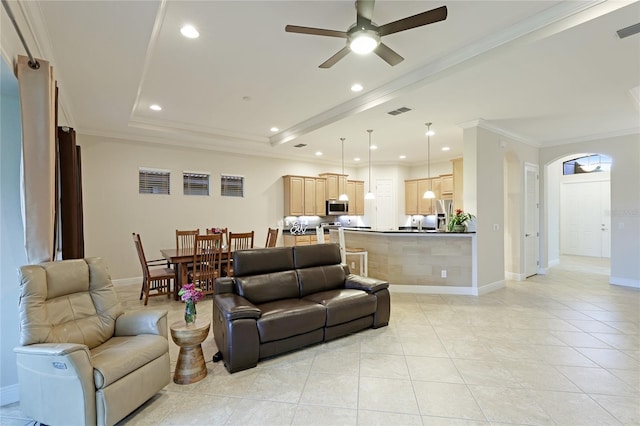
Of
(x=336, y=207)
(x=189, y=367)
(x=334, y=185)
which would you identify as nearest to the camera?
(x=189, y=367)

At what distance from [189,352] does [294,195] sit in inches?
224

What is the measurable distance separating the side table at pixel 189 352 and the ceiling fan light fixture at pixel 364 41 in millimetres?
2722

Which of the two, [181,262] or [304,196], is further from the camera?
[304,196]

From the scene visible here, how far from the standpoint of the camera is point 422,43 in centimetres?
311

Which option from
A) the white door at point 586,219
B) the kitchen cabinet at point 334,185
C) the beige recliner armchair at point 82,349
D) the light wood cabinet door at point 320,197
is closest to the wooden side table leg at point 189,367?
the beige recliner armchair at point 82,349

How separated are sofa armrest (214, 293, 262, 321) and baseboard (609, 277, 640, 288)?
7.13 m

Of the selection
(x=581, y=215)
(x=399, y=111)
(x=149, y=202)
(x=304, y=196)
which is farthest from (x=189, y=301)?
(x=581, y=215)

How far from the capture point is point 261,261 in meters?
3.63

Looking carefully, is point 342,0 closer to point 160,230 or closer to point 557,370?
point 557,370

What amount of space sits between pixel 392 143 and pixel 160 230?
5398mm

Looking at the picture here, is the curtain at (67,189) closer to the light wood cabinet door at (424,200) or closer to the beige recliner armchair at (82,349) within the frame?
the beige recliner armchair at (82,349)

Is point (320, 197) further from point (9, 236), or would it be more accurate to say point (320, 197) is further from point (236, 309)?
point (9, 236)

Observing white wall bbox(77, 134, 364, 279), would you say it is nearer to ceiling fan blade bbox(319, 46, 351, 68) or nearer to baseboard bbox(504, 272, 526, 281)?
ceiling fan blade bbox(319, 46, 351, 68)

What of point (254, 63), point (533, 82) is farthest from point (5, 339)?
→ point (533, 82)
